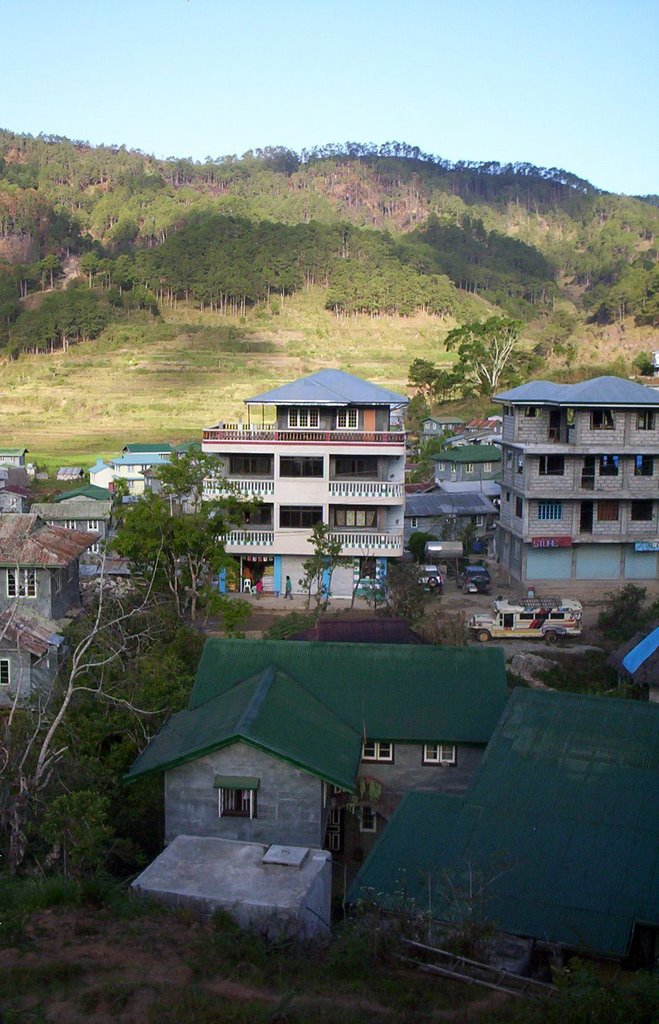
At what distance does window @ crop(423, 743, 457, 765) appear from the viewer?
13.9 m

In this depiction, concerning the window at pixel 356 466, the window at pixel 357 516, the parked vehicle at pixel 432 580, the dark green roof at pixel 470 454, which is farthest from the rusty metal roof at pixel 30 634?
the dark green roof at pixel 470 454

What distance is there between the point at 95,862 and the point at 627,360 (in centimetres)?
6367

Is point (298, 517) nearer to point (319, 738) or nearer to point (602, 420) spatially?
point (602, 420)

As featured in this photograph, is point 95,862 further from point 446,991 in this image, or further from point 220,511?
point 220,511

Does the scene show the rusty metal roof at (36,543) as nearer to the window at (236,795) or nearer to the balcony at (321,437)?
the balcony at (321,437)

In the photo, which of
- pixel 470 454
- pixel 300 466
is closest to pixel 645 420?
pixel 300 466

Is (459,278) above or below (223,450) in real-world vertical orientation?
above

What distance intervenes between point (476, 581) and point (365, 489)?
161 inches

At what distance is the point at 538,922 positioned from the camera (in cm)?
966

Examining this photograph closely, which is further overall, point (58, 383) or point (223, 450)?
point (58, 383)

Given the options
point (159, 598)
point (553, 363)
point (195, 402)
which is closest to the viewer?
point (159, 598)

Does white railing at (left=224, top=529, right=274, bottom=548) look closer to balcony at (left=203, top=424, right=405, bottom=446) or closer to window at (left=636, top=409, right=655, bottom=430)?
balcony at (left=203, top=424, right=405, bottom=446)

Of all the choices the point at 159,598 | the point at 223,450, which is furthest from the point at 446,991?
the point at 223,450

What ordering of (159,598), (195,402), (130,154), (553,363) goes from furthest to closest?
(130,154) → (195,402) → (553,363) → (159,598)
